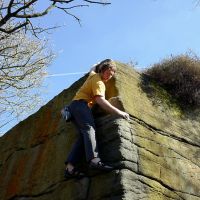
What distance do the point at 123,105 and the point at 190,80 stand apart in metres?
1.98

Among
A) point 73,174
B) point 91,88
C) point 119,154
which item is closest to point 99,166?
point 119,154

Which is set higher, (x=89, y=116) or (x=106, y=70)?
(x=106, y=70)

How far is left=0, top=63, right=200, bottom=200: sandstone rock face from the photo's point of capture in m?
5.12

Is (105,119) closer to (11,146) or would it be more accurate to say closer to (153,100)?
(153,100)

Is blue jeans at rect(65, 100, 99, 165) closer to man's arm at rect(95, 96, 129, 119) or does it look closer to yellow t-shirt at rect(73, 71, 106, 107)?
yellow t-shirt at rect(73, 71, 106, 107)

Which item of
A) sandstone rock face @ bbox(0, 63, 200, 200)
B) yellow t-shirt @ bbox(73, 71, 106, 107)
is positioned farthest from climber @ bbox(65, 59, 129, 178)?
sandstone rock face @ bbox(0, 63, 200, 200)

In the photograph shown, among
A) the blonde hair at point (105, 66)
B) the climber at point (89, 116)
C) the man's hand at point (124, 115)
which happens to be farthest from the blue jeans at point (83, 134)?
the blonde hair at point (105, 66)

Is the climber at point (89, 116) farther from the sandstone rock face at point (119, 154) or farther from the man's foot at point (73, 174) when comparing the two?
Result: the sandstone rock face at point (119, 154)

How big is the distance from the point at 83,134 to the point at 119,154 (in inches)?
20.6

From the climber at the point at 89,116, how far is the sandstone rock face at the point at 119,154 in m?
0.19

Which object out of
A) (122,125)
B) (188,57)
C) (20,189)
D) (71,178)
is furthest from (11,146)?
(188,57)

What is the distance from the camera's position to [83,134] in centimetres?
530

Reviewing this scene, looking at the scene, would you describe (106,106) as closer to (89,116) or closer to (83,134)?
(89,116)

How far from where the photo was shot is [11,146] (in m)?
7.79
